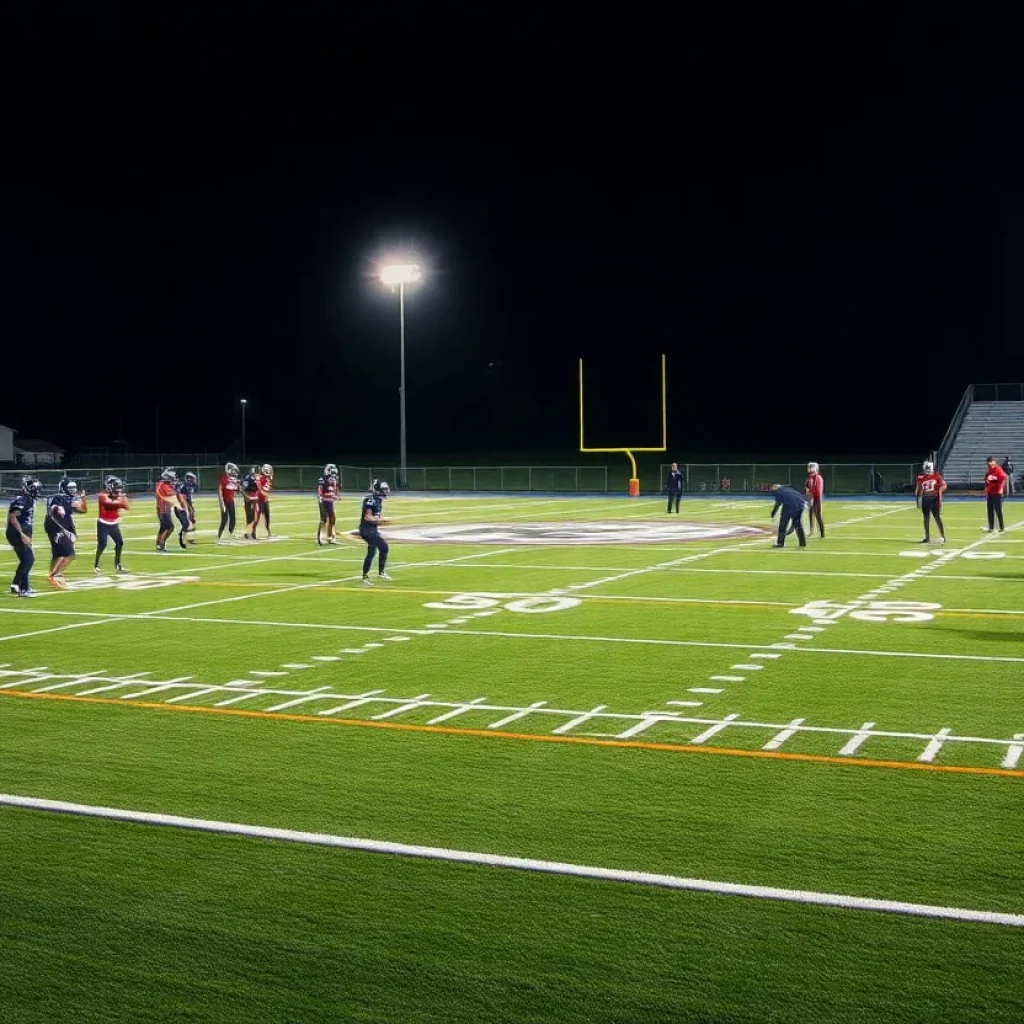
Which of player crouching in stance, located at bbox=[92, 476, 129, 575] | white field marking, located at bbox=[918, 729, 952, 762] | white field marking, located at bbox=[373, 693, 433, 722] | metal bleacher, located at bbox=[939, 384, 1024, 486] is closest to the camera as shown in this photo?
white field marking, located at bbox=[918, 729, 952, 762]

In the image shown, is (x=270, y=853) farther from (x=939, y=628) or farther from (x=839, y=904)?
(x=939, y=628)

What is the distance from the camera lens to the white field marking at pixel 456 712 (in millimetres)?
9578

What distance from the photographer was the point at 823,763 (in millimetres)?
8273

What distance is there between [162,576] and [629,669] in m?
10.9

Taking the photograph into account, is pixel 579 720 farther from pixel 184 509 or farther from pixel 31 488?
pixel 184 509

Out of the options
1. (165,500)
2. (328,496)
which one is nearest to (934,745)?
(165,500)

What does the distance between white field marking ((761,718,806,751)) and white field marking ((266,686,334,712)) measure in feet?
11.9

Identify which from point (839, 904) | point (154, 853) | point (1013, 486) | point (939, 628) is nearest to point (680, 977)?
point (839, 904)

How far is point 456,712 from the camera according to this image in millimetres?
9898

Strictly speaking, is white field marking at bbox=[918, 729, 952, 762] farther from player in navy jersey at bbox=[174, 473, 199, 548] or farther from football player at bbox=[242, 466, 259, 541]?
football player at bbox=[242, 466, 259, 541]

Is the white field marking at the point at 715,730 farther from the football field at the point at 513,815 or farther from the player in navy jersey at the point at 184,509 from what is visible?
the player in navy jersey at the point at 184,509

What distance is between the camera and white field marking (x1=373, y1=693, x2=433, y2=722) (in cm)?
978

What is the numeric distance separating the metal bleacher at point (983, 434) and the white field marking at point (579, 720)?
45516 millimetres

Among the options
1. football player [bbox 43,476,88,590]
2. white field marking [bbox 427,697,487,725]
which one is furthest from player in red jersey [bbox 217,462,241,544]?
white field marking [bbox 427,697,487,725]
